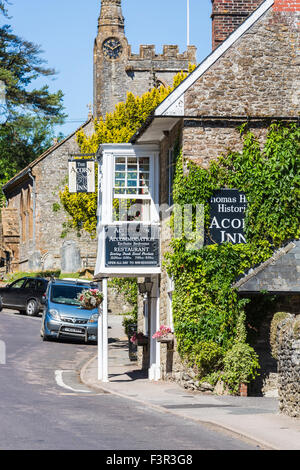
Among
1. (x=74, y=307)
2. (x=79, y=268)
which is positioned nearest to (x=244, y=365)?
(x=74, y=307)

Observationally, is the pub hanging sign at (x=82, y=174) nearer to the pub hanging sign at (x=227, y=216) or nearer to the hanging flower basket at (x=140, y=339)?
the hanging flower basket at (x=140, y=339)

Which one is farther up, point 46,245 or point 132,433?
point 46,245

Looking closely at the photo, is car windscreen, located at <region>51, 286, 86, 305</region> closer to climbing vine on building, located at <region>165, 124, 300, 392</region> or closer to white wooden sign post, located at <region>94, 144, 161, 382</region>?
white wooden sign post, located at <region>94, 144, 161, 382</region>

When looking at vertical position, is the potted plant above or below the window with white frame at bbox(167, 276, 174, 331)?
below

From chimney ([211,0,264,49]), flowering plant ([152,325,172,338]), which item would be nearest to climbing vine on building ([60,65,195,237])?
chimney ([211,0,264,49])

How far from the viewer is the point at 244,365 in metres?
21.0

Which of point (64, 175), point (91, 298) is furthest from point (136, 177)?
point (64, 175)

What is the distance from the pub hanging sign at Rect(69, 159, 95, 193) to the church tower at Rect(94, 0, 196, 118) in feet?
106

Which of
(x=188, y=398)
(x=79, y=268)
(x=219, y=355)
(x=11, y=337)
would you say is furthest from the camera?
(x=79, y=268)

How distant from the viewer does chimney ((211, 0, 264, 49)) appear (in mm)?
25641

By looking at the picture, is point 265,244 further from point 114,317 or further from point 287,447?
point 114,317

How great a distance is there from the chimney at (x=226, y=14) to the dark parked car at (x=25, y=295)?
15.7 m

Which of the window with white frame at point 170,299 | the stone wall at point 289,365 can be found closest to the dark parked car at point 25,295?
the window with white frame at point 170,299

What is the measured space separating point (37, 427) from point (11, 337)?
17.2m
